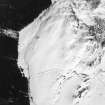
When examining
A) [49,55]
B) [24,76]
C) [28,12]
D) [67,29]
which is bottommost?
[24,76]

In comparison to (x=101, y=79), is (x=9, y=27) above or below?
above

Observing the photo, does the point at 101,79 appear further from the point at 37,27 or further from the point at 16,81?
the point at 37,27

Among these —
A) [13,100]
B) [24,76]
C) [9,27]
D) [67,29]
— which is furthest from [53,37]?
[9,27]

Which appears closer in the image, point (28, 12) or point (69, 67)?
point (69, 67)

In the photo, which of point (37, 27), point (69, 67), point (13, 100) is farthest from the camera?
point (37, 27)

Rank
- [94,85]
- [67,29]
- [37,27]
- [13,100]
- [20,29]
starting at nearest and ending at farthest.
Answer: [94,85], [13,100], [67,29], [37,27], [20,29]

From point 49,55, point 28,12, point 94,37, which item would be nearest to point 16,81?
point 49,55

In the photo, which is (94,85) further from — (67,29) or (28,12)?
(28,12)
